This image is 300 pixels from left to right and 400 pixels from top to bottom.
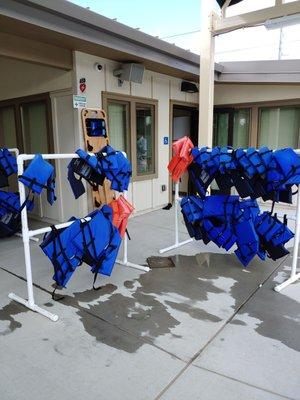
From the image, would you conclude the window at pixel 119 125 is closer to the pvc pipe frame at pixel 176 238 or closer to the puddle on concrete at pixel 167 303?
the pvc pipe frame at pixel 176 238

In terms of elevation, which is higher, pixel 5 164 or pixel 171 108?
pixel 171 108

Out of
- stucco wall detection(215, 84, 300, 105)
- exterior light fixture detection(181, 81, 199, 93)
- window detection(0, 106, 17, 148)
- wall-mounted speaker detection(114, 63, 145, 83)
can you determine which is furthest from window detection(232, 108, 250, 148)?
window detection(0, 106, 17, 148)

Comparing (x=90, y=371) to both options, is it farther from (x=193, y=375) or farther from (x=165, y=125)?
(x=165, y=125)

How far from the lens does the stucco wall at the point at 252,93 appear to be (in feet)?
19.7

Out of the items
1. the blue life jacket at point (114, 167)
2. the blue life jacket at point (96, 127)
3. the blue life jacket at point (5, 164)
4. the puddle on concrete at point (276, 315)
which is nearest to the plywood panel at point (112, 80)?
the blue life jacket at point (96, 127)

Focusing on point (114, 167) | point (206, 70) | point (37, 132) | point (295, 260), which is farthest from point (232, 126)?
point (114, 167)

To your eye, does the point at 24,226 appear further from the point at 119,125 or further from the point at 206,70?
the point at 206,70

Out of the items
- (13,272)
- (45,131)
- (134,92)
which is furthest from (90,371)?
(134,92)

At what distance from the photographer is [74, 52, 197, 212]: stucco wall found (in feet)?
15.0

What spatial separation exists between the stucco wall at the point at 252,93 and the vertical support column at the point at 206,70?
2.08 m

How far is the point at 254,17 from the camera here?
4020mm

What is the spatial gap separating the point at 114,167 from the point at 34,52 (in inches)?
84.5

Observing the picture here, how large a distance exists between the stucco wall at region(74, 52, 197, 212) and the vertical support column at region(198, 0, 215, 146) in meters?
1.21

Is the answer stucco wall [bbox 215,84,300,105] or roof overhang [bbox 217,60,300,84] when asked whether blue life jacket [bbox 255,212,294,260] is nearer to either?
roof overhang [bbox 217,60,300,84]
